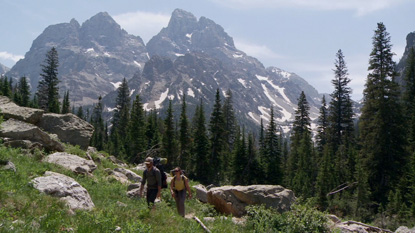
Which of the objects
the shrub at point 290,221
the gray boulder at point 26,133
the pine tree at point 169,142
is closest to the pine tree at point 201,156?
the pine tree at point 169,142

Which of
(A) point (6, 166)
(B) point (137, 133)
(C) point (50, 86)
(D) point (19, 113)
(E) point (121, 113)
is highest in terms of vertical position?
(C) point (50, 86)

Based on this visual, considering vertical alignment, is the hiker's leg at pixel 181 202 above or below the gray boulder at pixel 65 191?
below

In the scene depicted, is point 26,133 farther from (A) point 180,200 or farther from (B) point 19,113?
(A) point 180,200

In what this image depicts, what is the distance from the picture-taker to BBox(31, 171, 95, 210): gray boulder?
25.9 ft

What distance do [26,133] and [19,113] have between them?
9.08 feet

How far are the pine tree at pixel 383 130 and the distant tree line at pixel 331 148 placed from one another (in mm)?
81

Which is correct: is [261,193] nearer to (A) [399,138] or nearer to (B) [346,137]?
(A) [399,138]

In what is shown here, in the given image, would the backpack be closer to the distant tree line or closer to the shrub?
the shrub

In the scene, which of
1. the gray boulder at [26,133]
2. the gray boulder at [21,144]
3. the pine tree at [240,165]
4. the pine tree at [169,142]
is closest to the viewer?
the gray boulder at [21,144]

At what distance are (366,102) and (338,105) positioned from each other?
622 inches

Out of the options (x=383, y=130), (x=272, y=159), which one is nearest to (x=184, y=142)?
(x=272, y=159)

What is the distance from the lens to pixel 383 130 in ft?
94.1

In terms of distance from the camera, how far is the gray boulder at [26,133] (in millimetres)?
14352

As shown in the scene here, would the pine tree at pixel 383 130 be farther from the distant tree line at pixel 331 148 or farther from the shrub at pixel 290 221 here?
the shrub at pixel 290 221
